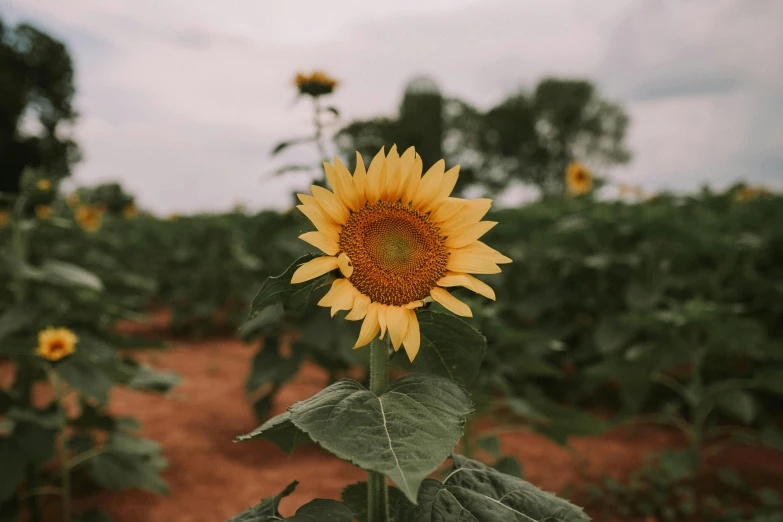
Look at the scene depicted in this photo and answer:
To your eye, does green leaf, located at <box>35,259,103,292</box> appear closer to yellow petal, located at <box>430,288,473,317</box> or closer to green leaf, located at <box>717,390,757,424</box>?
yellow petal, located at <box>430,288,473,317</box>

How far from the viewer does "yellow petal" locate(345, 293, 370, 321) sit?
1015 mm

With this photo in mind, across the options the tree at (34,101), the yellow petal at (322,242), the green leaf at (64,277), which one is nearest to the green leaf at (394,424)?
the yellow petal at (322,242)

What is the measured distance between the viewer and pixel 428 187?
118 centimetres

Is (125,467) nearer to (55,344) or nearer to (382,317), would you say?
(55,344)

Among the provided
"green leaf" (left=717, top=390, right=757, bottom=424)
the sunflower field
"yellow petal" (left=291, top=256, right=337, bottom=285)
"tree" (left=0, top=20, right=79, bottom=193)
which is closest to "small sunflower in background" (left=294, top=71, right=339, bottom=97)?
the sunflower field

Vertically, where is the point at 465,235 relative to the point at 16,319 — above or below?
above

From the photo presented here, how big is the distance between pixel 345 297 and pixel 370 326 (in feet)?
0.23

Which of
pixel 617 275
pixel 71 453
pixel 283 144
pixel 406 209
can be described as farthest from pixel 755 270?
pixel 71 453

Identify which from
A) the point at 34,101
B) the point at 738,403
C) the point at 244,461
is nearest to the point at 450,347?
the point at 738,403

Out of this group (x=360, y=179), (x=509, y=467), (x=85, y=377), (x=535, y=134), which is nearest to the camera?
(x=360, y=179)

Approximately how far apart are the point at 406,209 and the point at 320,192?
186 mm

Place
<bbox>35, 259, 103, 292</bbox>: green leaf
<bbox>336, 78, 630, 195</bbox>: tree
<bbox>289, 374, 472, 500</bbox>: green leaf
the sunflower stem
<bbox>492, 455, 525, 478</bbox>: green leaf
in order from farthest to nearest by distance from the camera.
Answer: <bbox>336, 78, 630, 195</bbox>: tree → <bbox>35, 259, 103, 292</bbox>: green leaf → <bbox>492, 455, 525, 478</bbox>: green leaf → the sunflower stem → <bbox>289, 374, 472, 500</bbox>: green leaf

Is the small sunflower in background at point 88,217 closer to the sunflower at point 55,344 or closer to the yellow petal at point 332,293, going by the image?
the sunflower at point 55,344

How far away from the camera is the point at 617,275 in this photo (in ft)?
15.7
